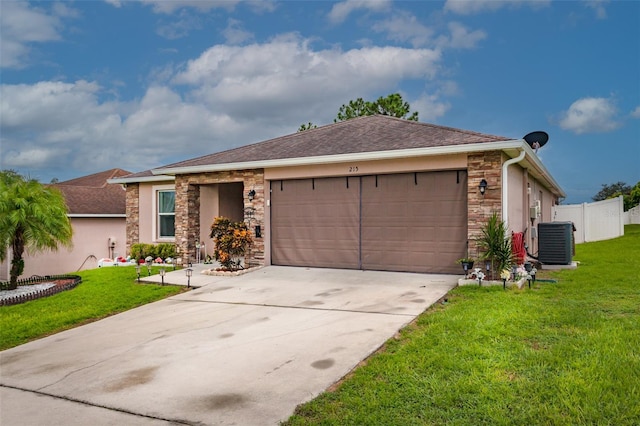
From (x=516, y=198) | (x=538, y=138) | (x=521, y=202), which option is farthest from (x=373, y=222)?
(x=538, y=138)

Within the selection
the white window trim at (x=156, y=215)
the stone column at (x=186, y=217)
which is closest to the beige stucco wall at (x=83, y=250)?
the white window trim at (x=156, y=215)

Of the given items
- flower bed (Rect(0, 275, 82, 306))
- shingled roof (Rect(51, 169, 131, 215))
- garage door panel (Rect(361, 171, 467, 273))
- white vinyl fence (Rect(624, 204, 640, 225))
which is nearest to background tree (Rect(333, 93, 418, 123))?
white vinyl fence (Rect(624, 204, 640, 225))

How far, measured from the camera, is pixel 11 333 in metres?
7.08

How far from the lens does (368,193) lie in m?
10.6

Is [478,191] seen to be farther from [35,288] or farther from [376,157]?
[35,288]

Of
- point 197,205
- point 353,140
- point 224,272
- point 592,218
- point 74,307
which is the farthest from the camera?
point 592,218

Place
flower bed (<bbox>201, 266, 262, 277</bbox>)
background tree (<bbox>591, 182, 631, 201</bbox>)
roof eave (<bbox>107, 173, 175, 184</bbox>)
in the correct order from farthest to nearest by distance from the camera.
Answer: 1. background tree (<bbox>591, 182, 631, 201</bbox>)
2. roof eave (<bbox>107, 173, 175, 184</bbox>)
3. flower bed (<bbox>201, 266, 262, 277</bbox>)

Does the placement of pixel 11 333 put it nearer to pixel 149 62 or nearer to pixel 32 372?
pixel 32 372

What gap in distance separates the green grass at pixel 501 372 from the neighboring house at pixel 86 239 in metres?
14.9

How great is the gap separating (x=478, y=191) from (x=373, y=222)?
8.20 ft

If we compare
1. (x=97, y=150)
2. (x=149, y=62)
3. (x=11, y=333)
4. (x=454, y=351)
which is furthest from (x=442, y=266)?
(x=97, y=150)

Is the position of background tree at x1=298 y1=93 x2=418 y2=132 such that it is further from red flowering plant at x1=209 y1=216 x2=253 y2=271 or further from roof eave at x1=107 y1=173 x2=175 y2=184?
red flowering plant at x1=209 y1=216 x2=253 y2=271

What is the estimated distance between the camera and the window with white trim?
14.7 meters

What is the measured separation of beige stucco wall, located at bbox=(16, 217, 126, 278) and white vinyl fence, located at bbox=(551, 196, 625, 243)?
19878mm
